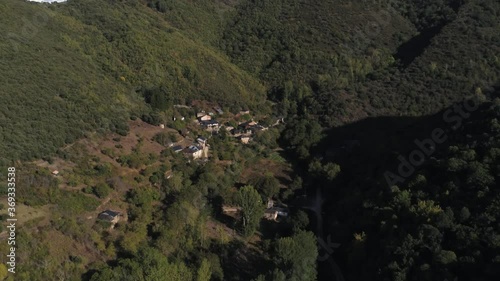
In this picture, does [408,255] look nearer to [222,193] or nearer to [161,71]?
[222,193]

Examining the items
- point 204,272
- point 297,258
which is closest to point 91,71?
point 204,272

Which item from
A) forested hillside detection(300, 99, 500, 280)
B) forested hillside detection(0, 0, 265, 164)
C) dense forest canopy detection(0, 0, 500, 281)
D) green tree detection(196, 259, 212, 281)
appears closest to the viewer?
forested hillside detection(300, 99, 500, 280)

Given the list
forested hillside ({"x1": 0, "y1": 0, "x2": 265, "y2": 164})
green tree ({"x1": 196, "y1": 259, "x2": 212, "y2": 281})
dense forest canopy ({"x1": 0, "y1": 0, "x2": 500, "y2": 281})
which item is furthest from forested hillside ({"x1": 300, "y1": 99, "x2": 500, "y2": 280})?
A: forested hillside ({"x1": 0, "y1": 0, "x2": 265, "y2": 164})

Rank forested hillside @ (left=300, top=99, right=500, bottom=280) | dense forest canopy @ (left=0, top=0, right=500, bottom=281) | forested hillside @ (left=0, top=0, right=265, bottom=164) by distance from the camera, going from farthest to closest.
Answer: forested hillside @ (left=0, top=0, right=265, bottom=164) → dense forest canopy @ (left=0, top=0, right=500, bottom=281) → forested hillside @ (left=300, top=99, right=500, bottom=280)

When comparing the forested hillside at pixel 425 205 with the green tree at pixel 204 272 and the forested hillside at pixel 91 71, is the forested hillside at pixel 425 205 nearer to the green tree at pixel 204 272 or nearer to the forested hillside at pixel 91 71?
the green tree at pixel 204 272

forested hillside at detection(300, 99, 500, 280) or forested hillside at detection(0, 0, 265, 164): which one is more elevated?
forested hillside at detection(300, 99, 500, 280)

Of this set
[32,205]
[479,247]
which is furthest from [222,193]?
[479,247]

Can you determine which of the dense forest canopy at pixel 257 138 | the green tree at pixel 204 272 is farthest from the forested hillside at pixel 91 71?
the green tree at pixel 204 272

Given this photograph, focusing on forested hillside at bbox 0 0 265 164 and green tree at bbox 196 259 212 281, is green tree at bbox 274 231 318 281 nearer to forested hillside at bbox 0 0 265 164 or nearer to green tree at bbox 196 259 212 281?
green tree at bbox 196 259 212 281

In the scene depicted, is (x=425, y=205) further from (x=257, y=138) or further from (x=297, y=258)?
(x=257, y=138)
